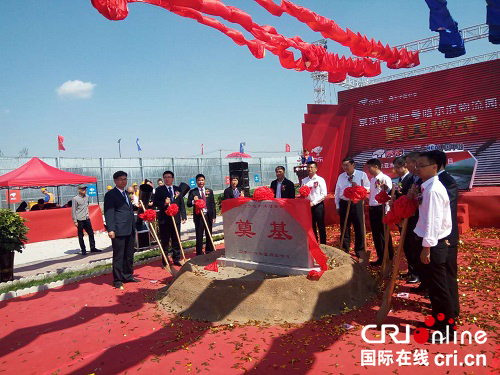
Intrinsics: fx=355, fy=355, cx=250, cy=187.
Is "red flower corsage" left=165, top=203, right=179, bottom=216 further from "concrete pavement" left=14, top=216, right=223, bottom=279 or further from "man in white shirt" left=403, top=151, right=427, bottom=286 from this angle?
"man in white shirt" left=403, top=151, right=427, bottom=286

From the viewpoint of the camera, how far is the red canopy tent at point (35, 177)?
395 inches

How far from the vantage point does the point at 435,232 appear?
2865 mm

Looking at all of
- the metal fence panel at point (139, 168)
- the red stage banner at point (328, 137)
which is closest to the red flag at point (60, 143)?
the metal fence panel at point (139, 168)

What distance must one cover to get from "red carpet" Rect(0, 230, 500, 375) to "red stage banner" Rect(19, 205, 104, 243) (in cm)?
666

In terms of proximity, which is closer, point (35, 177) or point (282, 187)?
point (282, 187)

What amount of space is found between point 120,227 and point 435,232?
421 cm

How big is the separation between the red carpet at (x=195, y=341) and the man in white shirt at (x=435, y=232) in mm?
331

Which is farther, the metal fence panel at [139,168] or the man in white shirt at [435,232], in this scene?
the metal fence panel at [139,168]

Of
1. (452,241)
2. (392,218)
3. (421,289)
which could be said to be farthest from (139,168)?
(452,241)

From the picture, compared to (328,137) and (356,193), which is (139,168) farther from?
(356,193)

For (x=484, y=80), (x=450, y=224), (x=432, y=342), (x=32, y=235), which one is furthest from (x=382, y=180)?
(x=32, y=235)

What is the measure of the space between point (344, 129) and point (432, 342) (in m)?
9.34

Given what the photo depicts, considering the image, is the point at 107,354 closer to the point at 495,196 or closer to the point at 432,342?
the point at 432,342

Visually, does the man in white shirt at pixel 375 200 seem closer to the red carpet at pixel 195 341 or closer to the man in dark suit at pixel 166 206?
the red carpet at pixel 195 341
